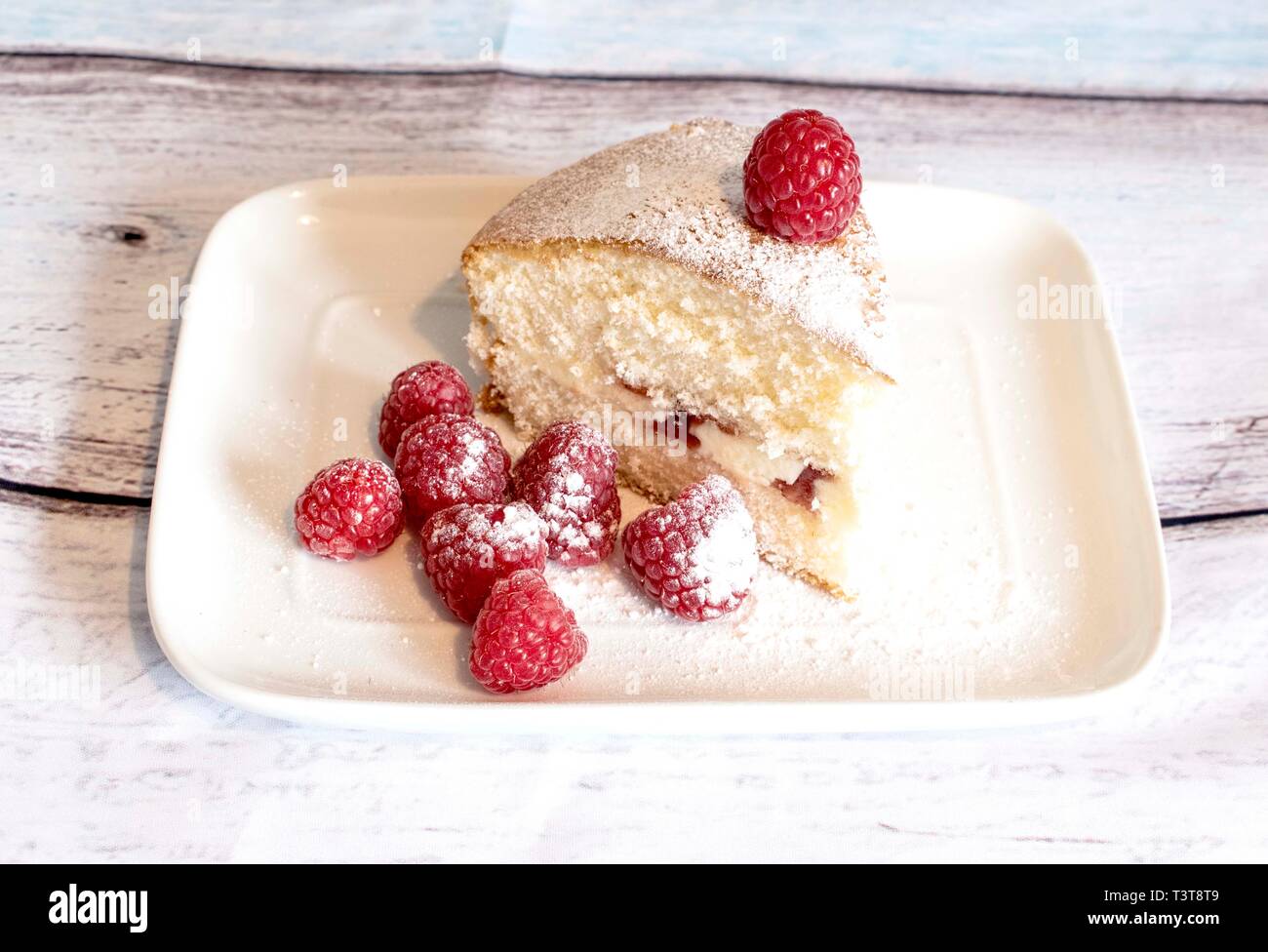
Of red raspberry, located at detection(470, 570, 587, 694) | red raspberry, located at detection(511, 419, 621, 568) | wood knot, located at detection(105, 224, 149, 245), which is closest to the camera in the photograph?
→ red raspberry, located at detection(470, 570, 587, 694)

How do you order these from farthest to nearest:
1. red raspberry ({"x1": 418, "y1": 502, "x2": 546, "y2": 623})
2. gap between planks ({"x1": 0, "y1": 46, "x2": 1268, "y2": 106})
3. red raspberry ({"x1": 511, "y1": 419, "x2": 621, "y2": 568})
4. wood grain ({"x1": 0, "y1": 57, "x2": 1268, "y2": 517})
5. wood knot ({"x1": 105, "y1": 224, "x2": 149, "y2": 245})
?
gap between planks ({"x1": 0, "y1": 46, "x2": 1268, "y2": 106})
wood knot ({"x1": 105, "y1": 224, "x2": 149, "y2": 245})
wood grain ({"x1": 0, "y1": 57, "x2": 1268, "y2": 517})
red raspberry ({"x1": 511, "y1": 419, "x2": 621, "y2": 568})
red raspberry ({"x1": 418, "y1": 502, "x2": 546, "y2": 623})

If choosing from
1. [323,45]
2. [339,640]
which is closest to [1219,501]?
[339,640]

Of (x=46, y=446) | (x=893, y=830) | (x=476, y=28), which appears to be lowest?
(x=893, y=830)

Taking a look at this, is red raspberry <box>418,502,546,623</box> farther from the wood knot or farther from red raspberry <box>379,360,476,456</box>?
the wood knot

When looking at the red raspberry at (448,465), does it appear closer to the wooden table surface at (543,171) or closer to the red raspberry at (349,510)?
the red raspberry at (349,510)

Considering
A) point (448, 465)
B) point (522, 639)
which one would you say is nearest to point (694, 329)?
point (448, 465)

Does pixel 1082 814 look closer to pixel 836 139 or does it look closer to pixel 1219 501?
pixel 1219 501

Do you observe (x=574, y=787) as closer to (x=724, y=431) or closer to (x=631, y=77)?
(x=724, y=431)

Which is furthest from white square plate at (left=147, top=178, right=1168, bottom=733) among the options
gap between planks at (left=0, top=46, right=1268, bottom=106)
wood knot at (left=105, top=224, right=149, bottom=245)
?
gap between planks at (left=0, top=46, right=1268, bottom=106)
